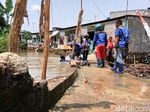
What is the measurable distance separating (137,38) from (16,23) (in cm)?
1745

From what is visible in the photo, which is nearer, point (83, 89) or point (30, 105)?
point (30, 105)

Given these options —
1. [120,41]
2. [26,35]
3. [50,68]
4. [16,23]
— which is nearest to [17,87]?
[16,23]

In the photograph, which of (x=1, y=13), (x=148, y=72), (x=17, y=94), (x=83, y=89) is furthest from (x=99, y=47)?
(x=1, y=13)

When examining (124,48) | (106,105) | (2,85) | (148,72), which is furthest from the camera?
(148,72)

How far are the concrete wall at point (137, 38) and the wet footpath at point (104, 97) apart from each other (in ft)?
41.2

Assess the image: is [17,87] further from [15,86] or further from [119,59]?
[119,59]

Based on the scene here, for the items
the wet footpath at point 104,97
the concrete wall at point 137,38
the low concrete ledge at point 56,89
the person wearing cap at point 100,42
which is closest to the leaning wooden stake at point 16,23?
the low concrete ledge at point 56,89

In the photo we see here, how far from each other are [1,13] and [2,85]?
28276 millimetres

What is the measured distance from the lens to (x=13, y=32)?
6.25 m

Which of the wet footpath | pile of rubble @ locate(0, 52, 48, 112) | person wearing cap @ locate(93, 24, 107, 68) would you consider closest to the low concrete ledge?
the wet footpath

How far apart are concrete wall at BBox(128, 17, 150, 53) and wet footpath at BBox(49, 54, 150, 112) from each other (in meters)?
12.6

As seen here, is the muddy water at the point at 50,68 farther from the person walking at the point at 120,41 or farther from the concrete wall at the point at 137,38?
the concrete wall at the point at 137,38

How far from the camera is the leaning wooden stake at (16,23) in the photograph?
20.4ft

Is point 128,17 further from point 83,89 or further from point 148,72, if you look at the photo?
point 83,89
